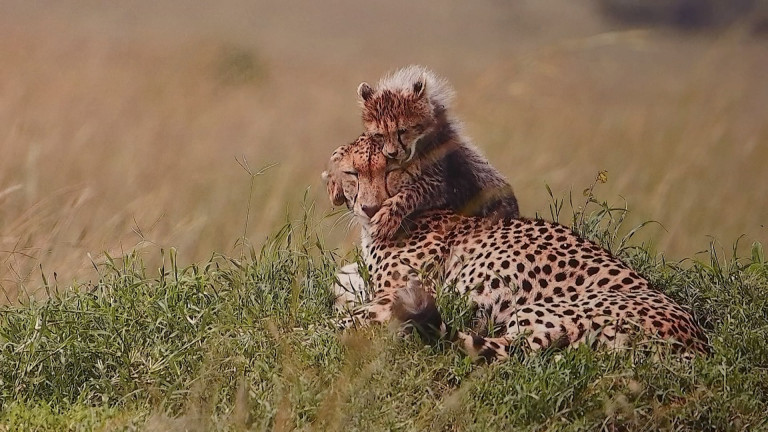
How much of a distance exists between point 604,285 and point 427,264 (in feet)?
2.22

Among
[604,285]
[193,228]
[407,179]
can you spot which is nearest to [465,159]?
[407,179]

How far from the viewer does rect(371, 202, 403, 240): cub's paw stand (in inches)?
180

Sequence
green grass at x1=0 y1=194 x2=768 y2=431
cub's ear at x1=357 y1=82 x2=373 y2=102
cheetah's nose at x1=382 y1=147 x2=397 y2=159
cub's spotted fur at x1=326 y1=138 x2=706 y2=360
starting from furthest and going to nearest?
cub's ear at x1=357 y1=82 x2=373 y2=102 → cheetah's nose at x1=382 y1=147 x2=397 y2=159 → cub's spotted fur at x1=326 y1=138 x2=706 y2=360 → green grass at x1=0 y1=194 x2=768 y2=431

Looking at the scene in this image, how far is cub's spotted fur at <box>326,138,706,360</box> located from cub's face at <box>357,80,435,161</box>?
0.22 ft

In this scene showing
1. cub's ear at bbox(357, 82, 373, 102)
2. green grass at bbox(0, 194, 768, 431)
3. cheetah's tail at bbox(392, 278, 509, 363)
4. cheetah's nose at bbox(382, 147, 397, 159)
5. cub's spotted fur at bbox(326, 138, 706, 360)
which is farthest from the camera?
cub's ear at bbox(357, 82, 373, 102)

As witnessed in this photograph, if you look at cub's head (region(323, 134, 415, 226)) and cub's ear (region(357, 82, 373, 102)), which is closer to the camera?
cub's head (region(323, 134, 415, 226))

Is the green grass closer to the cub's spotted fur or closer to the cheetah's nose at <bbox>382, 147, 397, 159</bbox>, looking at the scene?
the cub's spotted fur

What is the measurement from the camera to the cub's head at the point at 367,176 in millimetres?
4566

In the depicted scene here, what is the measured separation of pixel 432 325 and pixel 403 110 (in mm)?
1114

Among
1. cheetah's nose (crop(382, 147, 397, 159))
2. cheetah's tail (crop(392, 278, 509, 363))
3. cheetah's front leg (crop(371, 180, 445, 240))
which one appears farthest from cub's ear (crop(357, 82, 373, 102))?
cheetah's tail (crop(392, 278, 509, 363))

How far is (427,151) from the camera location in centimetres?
468

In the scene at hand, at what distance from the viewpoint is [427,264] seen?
4473mm

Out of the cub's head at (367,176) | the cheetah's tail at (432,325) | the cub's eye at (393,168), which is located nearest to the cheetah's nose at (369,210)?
the cub's head at (367,176)

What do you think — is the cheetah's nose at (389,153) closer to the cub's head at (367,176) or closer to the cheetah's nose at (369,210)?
the cub's head at (367,176)
